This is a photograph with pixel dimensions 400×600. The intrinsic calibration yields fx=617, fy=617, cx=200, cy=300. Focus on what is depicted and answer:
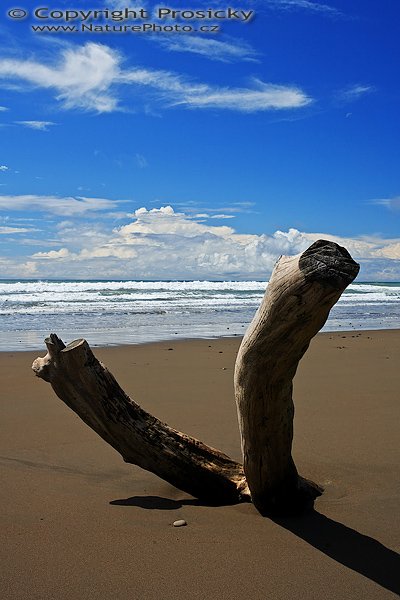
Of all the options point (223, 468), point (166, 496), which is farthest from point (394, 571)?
point (166, 496)

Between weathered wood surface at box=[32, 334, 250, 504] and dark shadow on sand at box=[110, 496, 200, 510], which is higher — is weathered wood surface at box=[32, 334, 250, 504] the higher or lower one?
the higher one

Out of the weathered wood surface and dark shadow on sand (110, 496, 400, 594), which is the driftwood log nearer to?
the weathered wood surface

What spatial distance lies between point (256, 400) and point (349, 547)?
93cm

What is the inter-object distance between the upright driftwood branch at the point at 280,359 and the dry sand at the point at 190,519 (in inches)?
8.6

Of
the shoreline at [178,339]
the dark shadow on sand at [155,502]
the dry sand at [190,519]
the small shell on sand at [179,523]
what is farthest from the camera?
the shoreline at [178,339]

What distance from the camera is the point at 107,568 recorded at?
3141 millimetres

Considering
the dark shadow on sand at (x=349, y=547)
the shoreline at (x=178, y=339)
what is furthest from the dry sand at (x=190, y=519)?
the shoreline at (x=178, y=339)

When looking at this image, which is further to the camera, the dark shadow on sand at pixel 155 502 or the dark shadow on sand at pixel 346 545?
the dark shadow on sand at pixel 155 502

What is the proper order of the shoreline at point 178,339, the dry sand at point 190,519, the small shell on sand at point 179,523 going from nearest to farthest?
the dry sand at point 190,519 < the small shell on sand at point 179,523 < the shoreline at point 178,339

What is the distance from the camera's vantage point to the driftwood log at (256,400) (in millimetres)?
3031

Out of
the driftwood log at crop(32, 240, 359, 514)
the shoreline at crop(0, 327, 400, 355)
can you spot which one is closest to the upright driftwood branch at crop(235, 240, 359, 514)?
the driftwood log at crop(32, 240, 359, 514)

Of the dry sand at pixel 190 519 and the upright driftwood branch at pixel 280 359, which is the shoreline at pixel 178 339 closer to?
the dry sand at pixel 190 519

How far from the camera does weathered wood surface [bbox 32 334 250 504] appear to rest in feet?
13.3

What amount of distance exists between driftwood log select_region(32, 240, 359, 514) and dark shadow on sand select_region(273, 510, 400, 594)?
0.20 metres
